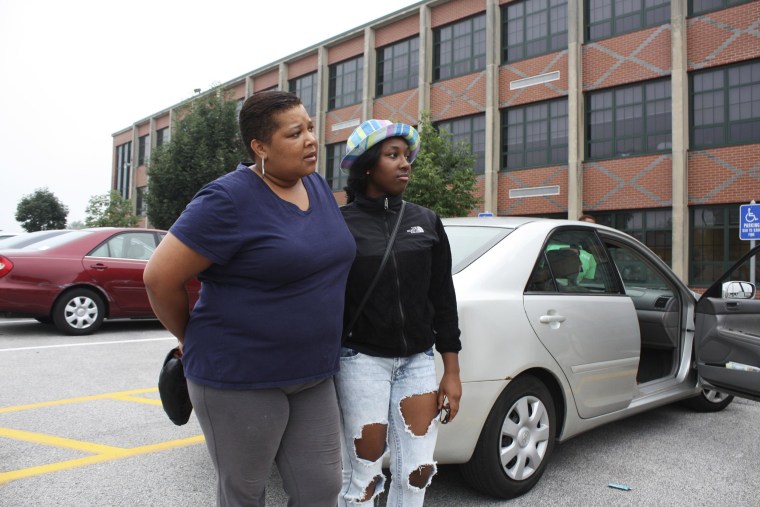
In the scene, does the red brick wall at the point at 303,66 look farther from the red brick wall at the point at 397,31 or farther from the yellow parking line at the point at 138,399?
the yellow parking line at the point at 138,399

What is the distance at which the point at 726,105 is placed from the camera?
16812mm

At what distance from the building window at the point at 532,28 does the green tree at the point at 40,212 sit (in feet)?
189

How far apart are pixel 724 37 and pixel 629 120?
317cm

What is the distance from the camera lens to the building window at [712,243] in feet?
54.2

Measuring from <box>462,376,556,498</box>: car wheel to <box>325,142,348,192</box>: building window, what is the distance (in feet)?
81.7

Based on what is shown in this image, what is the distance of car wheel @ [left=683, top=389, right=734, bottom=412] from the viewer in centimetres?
496

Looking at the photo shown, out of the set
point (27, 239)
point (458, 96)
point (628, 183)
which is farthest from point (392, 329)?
point (458, 96)

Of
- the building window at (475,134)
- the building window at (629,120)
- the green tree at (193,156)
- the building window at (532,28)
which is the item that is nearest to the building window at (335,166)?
the green tree at (193,156)

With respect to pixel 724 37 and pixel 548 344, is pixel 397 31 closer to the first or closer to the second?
pixel 724 37

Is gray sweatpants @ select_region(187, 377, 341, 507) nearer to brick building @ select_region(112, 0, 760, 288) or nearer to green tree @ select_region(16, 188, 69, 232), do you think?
brick building @ select_region(112, 0, 760, 288)

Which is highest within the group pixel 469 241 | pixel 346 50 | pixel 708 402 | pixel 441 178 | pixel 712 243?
pixel 346 50

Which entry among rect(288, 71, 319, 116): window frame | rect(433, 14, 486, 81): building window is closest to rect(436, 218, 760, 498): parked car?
rect(433, 14, 486, 81): building window

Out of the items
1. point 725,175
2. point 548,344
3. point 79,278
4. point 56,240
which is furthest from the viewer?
point 725,175

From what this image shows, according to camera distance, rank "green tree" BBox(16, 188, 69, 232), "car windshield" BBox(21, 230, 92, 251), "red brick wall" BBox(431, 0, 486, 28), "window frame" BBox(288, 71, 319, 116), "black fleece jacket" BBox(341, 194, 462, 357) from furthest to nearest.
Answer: "green tree" BBox(16, 188, 69, 232) → "window frame" BBox(288, 71, 319, 116) → "red brick wall" BBox(431, 0, 486, 28) → "car windshield" BBox(21, 230, 92, 251) → "black fleece jacket" BBox(341, 194, 462, 357)
